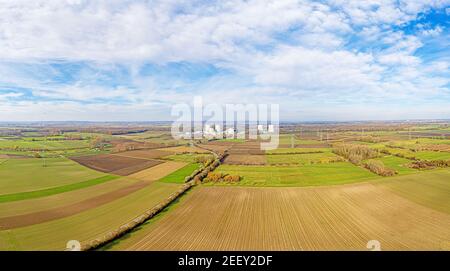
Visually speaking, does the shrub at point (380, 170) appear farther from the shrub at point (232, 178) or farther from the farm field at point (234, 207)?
the shrub at point (232, 178)

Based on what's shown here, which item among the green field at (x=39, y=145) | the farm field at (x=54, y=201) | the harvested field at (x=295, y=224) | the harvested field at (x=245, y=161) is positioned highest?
the green field at (x=39, y=145)

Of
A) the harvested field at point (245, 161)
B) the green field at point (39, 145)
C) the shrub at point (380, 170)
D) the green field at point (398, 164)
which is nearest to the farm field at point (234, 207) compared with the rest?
the green field at point (398, 164)

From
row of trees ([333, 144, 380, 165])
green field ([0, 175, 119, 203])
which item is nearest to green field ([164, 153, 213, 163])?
green field ([0, 175, 119, 203])

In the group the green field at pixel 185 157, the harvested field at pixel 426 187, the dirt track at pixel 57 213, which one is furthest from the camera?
the green field at pixel 185 157

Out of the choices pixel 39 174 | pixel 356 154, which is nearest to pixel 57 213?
pixel 39 174

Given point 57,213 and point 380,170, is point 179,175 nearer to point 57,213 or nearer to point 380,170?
point 57,213
